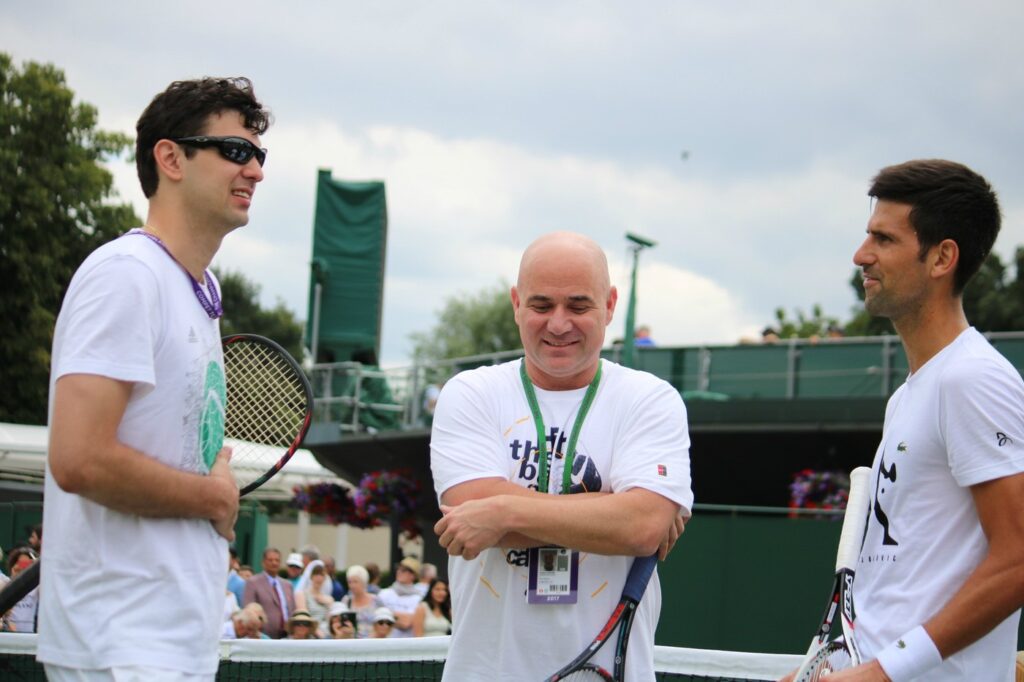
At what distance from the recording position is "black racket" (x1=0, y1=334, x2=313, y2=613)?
4.45m

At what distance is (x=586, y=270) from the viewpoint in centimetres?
391

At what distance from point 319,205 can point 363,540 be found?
85.8 ft

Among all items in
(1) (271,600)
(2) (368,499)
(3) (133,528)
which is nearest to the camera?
(3) (133,528)

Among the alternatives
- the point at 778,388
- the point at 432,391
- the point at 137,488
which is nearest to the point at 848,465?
the point at 778,388

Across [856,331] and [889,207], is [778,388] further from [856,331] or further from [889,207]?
[856,331]

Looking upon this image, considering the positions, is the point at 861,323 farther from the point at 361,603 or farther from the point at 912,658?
the point at 912,658

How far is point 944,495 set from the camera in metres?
3.64

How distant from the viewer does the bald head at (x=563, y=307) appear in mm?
3891

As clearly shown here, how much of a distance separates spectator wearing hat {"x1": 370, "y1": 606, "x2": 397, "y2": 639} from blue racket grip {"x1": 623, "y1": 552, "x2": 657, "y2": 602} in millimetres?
9935

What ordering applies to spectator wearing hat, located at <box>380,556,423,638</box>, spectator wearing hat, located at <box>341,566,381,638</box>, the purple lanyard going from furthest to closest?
spectator wearing hat, located at <box>341,566,381,638</box>
spectator wearing hat, located at <box>380,556,423,638</box>
the purple lanyard

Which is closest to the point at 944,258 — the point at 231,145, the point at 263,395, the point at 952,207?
the point at 952,207

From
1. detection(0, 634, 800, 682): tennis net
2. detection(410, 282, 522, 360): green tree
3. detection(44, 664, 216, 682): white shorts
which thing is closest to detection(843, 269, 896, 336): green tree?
detection(410, 282, 522, 360): green tree

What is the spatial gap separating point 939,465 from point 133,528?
7.28 feet

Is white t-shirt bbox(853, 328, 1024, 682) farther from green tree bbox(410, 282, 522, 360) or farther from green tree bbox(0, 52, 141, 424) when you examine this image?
green tree bbox(410, 282, 522, 360)
